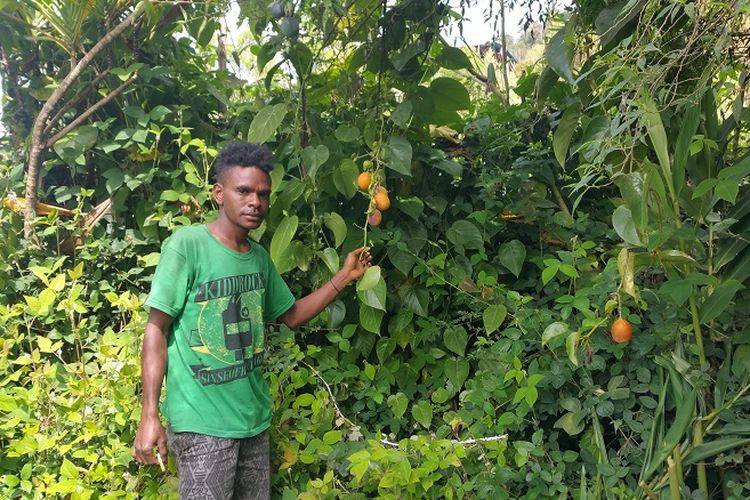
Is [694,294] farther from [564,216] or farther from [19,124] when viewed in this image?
[19,124]

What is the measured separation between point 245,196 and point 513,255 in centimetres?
109

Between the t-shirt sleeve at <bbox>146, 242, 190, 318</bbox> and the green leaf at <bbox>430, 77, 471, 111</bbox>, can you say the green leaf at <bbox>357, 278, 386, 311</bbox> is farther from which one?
the green leaf at <bbox>430, 77, 471, 111</bbox>

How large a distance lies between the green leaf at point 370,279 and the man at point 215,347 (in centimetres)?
27

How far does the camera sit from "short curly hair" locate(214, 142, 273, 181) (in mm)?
1649

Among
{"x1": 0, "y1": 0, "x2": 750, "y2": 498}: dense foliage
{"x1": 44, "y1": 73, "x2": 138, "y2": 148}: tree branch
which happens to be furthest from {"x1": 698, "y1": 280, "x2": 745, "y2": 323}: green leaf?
{"x1": 44, "y1": 73, "x2": 138, "y2": 148}: tree branch

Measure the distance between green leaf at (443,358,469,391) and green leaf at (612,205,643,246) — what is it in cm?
88

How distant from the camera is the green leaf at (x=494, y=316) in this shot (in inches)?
83.7

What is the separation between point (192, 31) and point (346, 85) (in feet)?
2.57

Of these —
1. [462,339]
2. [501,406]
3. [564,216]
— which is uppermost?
[564,216]

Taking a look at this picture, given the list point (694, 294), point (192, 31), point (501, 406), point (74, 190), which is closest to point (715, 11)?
point (694, 294)

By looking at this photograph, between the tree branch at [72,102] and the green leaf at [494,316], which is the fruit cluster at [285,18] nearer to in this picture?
the green leaf at [494,316]

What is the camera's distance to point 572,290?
7.60ft

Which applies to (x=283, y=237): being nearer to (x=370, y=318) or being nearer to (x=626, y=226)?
(x=370, y=318)

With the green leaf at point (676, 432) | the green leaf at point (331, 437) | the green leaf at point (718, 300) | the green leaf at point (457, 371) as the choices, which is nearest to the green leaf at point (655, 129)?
the green leaf at point (718, 300)
